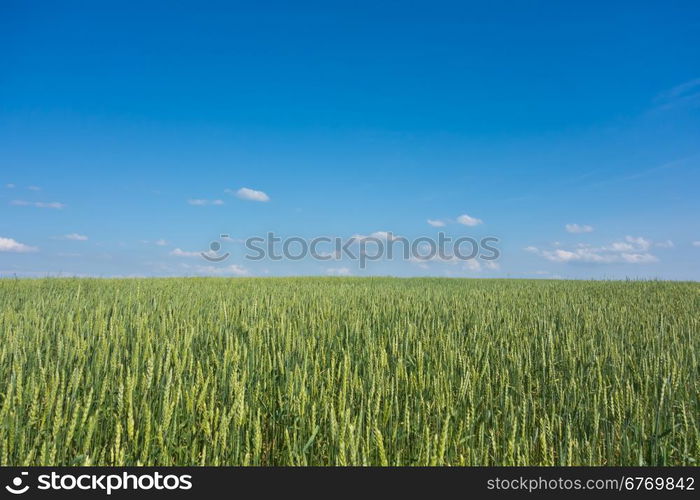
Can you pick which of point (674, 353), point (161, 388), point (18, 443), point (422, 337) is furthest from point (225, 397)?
point (674, 353)

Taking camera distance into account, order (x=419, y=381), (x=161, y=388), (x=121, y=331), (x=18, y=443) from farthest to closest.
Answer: (x=121, y=331) < (x=419, y=381) < (x=161, y=388) < (x=18, y=443)

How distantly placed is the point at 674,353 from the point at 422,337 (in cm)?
214

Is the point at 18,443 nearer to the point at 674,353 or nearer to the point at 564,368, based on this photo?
the point at 564,368

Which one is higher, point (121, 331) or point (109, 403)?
point (121, 331)

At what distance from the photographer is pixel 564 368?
3.53 metres

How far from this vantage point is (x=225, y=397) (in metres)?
2.54
